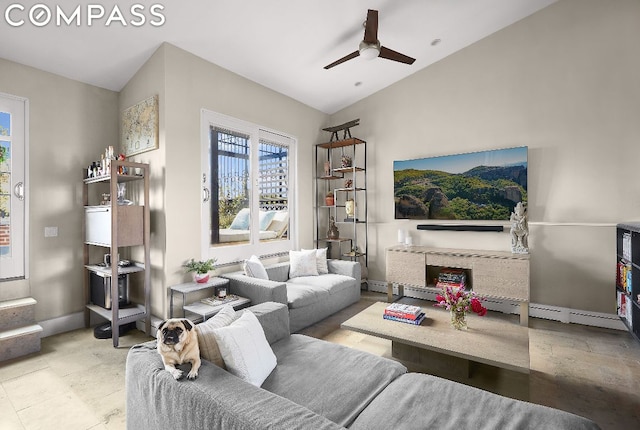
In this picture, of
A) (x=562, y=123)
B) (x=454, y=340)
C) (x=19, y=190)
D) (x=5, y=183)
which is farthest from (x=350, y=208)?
(x=5, y=183)

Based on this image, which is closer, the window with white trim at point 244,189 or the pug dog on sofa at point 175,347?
the pug dog on sofa at point 175,347

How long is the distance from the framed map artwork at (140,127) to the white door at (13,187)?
2.75ft

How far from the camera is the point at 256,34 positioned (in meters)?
3.19

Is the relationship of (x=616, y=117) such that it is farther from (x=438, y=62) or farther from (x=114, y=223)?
(x=114, y=223)

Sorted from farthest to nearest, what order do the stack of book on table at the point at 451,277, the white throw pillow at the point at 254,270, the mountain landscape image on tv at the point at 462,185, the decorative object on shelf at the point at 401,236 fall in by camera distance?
the decorative object on shelf at the point at 401,236, the stack of book on table at the point at 451,277, the mountain landscape image on tv at the point at 462,185, the white throw pillow at the point at 254,270

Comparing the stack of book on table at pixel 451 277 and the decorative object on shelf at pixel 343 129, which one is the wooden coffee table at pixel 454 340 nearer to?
the stack of book on table at pixel 451 277

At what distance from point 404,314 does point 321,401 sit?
1272 millimetres

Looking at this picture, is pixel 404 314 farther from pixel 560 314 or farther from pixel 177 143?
pixel 177 143

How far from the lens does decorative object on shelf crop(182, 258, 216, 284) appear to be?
10.5 feet

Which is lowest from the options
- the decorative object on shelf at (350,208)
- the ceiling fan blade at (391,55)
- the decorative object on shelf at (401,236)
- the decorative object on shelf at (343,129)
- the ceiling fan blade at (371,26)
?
the decorative object on shelf at (401,236)

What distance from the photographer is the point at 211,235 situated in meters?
3.64

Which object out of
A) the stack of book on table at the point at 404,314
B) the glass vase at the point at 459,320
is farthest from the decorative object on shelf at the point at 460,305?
the stack of book on table at the point at 404,314

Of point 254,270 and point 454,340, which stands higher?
point 254,270

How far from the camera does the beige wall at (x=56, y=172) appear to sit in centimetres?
314
